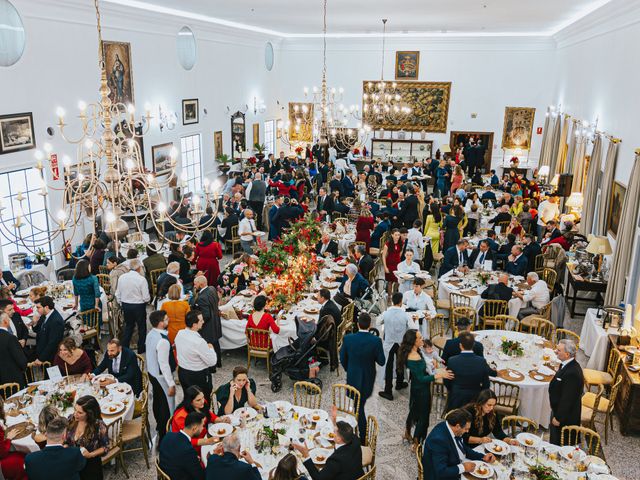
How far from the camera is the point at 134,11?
43.6 feet

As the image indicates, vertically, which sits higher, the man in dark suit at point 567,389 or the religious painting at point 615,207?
the religious painting at point 615,207

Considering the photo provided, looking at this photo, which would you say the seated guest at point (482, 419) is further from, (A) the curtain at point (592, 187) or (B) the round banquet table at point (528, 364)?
(A) the curtain at point (592, 187)

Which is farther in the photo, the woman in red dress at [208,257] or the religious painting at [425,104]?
the religious painting at [425,104]

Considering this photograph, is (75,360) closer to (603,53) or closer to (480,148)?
(603,53)

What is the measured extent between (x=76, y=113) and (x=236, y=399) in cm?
857

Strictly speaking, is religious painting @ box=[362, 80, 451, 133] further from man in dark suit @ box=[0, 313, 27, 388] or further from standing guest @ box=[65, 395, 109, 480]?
standing guest @ box=[65, 395, 109, 480]

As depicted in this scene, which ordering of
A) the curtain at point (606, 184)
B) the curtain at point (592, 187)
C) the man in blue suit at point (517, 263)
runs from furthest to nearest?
the curtain at point (592, 187) < the curtain at point (606, 184) < the man in blue suit at point (517, 263)

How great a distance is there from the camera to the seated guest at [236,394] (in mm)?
5871

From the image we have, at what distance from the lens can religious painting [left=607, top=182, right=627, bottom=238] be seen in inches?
399

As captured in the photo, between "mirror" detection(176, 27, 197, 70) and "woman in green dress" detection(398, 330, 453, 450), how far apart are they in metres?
12.8

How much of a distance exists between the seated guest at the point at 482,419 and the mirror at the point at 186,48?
45.2ft

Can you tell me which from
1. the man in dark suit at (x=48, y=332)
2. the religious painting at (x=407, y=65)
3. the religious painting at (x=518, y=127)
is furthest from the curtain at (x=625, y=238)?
the religious painting at (x=407, y=65)

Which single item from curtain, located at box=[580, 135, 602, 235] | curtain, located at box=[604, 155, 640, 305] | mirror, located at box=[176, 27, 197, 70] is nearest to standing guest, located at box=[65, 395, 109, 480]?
curtain, located at box=[604, 155, 640, 305]

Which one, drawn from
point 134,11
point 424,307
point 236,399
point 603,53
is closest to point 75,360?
point 236,399
